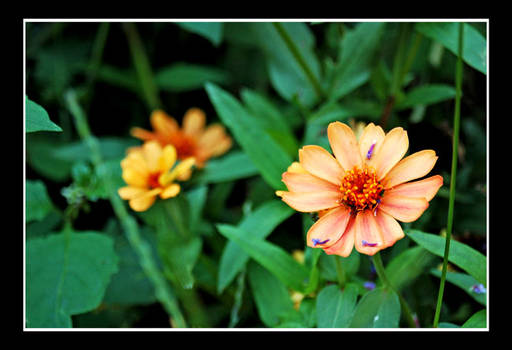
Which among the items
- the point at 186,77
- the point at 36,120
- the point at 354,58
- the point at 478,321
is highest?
the point at 186,77

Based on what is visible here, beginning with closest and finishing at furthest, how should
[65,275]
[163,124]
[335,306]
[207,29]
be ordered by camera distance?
[335,306], [65,275], [207,29], [163,124]

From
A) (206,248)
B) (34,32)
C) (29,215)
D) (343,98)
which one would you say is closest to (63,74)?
(34,32)

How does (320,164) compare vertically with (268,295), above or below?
above

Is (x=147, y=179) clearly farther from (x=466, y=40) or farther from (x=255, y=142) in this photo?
(x=466, y=40)

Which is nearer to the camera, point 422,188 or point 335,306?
point 422,188

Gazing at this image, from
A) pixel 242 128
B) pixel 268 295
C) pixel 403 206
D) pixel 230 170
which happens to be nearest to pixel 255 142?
pixel 242 128

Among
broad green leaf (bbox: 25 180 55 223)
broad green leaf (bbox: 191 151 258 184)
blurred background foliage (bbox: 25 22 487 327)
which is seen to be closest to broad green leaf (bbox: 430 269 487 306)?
blurred background foliage (bbox: 25 22 487 327)

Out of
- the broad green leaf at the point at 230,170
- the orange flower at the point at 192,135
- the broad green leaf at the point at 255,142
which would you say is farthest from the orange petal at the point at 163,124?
the broad green leaf at the point at 255,142

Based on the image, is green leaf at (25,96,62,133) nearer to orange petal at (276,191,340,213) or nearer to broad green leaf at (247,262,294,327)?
orange petal at (276,191,340,213)

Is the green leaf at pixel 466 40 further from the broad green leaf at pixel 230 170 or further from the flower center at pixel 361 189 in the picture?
the broad green leaf at pixel 230 170
